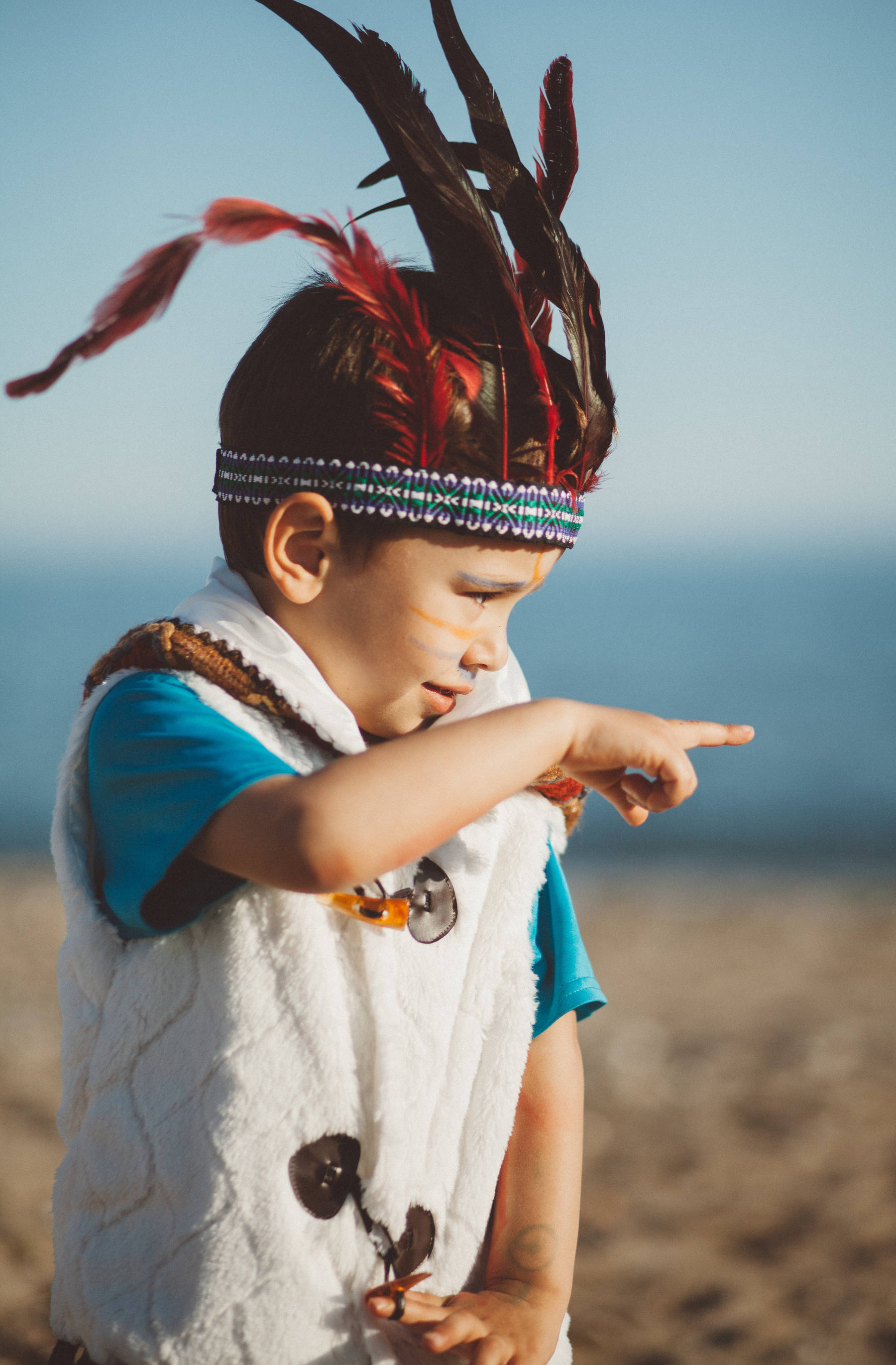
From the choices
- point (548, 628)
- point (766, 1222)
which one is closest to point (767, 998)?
point (766, 1222)

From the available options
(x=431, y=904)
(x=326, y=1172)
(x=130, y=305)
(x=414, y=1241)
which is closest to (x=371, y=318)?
(x=130, y=305)

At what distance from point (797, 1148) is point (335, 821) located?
4014mm

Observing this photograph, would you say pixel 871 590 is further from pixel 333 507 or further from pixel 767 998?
pixel 333 507

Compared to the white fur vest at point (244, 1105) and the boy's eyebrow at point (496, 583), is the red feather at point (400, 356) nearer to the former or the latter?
the boy's eyebrow at point (496, 583)

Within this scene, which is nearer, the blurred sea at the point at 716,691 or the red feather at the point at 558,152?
the red feather at the point at 558,152

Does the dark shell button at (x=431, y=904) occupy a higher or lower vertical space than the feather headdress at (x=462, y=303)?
lower

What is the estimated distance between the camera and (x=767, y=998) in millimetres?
6297

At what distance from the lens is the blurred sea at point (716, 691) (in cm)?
1210

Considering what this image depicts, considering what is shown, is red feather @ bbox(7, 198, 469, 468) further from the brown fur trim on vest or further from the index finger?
the index finger

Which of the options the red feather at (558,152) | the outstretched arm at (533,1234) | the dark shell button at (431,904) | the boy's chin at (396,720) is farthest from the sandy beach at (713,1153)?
the red feather at (558,152)

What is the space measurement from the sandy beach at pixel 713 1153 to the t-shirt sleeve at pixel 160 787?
2.57 m

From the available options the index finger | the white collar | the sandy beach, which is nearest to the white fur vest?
the white collar

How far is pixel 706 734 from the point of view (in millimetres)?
1387

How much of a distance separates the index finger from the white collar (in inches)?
17.1
